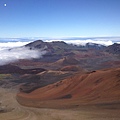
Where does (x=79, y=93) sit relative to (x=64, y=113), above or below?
above

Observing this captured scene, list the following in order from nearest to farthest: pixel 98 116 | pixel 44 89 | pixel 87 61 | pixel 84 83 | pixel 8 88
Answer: pixel 98 116
pixel 84 83
pixel 44 89
pixel 8 88
pixel 87 61

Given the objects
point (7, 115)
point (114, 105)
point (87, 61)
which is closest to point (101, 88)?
point (114, 105)

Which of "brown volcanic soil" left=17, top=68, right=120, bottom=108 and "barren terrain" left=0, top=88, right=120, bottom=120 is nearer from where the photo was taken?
"barren terrain" left=0, top=88, right=120, bottom=120

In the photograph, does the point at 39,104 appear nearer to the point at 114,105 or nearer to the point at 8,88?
the point at 114,105

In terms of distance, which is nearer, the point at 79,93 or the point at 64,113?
the point at 64,113

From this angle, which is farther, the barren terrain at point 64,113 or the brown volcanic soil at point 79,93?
the brown volcanic soil at point 79,93

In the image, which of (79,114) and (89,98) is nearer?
(79,114)

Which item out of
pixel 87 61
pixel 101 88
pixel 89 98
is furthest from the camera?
pixel 87 61
